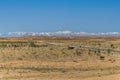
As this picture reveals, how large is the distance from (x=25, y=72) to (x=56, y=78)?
3.97m

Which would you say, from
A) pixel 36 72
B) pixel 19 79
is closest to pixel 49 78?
pixel 19 79

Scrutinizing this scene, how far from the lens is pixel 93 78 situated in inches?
876

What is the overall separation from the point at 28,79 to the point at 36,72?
12.7 ft

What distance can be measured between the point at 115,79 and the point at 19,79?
6.29 m

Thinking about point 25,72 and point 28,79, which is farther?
point 25,72

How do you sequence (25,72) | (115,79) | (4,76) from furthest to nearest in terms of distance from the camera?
1. (25,72)
2. (4,76)
3. (115,79)

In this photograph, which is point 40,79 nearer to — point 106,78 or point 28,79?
point 28,79

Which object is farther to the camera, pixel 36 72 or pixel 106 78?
pixel 36 72

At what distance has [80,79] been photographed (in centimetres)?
2209

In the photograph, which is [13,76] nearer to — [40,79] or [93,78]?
[40,79]

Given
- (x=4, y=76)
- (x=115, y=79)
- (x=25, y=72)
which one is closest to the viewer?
(x=115, y=79)

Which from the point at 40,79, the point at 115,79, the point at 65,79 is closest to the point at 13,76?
the point at 40,79

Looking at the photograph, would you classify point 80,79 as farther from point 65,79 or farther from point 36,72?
point 36,72

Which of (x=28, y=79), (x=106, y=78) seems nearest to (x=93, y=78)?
(x=106, y=78)
